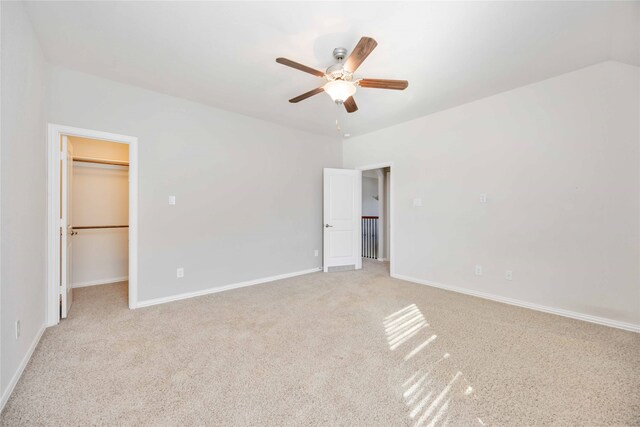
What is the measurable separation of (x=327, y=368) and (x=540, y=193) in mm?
3091

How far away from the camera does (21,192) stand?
1.87 m

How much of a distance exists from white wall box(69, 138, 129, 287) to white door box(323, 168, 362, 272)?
3.46m

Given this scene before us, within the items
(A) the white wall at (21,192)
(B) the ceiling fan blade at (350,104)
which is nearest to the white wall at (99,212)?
(A) the white wall at (21,192)

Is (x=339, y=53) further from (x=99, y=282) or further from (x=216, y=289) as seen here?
(x=99, y=282)

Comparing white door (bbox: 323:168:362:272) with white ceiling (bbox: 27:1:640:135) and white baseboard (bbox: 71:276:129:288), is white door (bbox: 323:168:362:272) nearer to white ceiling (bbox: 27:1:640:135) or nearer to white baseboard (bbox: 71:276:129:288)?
white ceiling (bbox: 27:1:640:135)

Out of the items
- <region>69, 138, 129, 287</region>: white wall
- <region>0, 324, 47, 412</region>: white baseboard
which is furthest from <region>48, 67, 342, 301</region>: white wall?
<region>69, 138, 129, 287</region>: white wall

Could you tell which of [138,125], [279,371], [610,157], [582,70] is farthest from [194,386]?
[582,70]

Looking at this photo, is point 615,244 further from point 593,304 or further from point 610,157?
point 610,157

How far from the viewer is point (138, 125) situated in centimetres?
307

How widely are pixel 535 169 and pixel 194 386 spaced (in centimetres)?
401

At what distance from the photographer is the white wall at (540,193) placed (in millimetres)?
2537

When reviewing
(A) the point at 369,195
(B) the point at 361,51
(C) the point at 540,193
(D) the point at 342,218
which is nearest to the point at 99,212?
(D) the point at 342,218

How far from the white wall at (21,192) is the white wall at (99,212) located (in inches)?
70.9

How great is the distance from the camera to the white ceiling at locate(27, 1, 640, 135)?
73.7 inches
